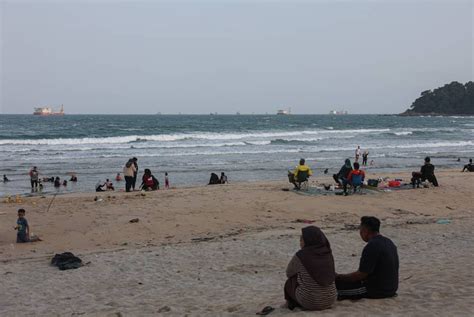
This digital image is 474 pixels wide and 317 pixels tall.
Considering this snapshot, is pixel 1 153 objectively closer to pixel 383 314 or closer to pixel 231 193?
pixel 231 193

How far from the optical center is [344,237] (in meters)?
10.3

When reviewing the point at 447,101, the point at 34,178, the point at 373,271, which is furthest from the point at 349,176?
the point at 447,101

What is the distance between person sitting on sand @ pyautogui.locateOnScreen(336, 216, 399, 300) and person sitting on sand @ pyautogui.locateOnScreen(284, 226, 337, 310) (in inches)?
11.2

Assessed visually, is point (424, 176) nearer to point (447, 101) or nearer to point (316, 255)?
point (316, 255)

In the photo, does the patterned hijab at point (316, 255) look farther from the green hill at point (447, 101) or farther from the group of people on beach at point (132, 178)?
the green hill at point (447, 101)

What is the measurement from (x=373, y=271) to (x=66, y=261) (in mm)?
5407

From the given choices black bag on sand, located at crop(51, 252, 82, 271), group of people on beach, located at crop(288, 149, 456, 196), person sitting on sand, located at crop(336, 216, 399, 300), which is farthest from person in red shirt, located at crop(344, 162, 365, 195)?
person sitting on sand, located at crop(336, 216, 399, 300)

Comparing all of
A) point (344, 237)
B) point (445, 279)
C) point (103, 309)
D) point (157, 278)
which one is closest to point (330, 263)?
point (445, 279)

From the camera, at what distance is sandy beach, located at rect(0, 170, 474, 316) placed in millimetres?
6461

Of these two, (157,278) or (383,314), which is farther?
(157,278)

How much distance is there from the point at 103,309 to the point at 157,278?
1.49m

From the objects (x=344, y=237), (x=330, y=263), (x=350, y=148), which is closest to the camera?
(x=330, y=263)

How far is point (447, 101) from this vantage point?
481ft

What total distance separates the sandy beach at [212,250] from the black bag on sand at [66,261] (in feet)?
0.44
